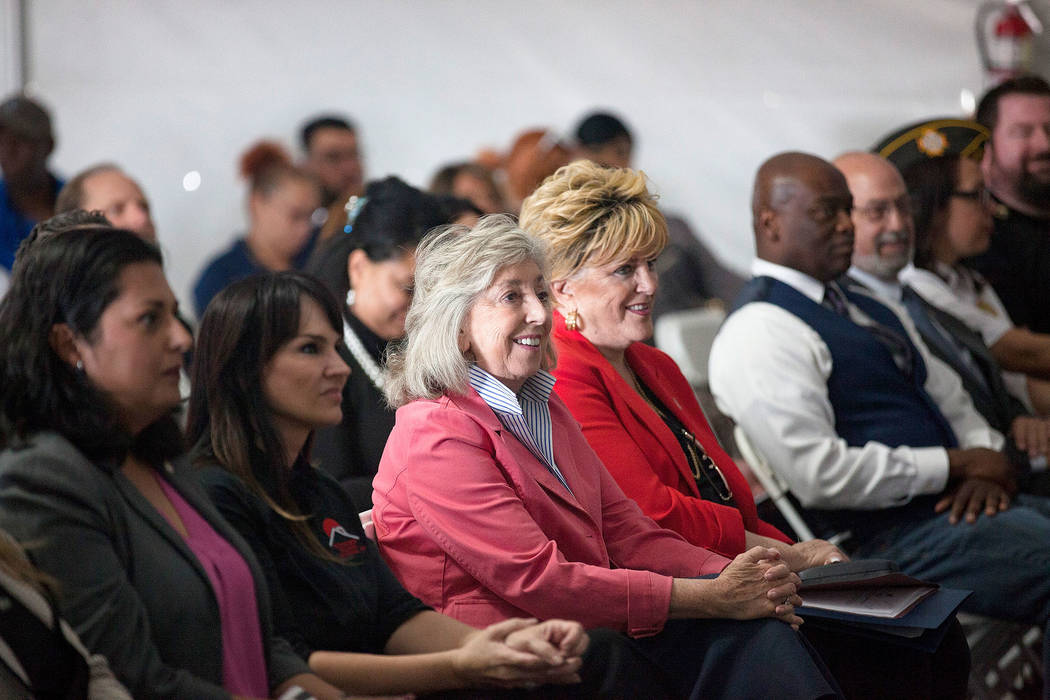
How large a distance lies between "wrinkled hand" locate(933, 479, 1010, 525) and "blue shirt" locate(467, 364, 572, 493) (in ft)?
4.33

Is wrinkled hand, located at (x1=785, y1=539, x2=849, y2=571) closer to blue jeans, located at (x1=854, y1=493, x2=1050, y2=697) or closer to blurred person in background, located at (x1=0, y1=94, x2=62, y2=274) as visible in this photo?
blue jeans, located at (x1=854, y1=493, x2=1050, y2=697)

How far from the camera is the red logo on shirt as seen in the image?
1973mm

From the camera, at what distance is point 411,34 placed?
6.09 meters

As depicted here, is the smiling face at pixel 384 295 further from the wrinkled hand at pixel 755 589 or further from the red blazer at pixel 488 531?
the wrinkled hand at pixel 755 589

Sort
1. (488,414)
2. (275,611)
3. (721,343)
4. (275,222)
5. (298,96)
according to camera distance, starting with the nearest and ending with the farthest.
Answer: (275,611) → (488,414) → (721,343) → (275,222) → (298,96)

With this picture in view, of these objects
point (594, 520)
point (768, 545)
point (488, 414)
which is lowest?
point (768, 545)

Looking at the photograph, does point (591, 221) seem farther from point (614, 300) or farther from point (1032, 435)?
point (1032, 435)

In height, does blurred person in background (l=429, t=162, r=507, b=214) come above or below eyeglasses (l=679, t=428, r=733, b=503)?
above

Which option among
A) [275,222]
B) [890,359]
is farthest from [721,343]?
[275,222]

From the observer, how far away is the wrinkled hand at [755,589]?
215 centimetres

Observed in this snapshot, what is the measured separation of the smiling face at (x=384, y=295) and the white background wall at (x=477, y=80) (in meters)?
2.87

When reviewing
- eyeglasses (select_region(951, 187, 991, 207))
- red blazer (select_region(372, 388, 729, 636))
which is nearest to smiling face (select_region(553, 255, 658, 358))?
red blazer (select_region(372, 388, 729, 636))

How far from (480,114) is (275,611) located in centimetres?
460

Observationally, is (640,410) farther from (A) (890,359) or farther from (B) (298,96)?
(B) (298,96)
